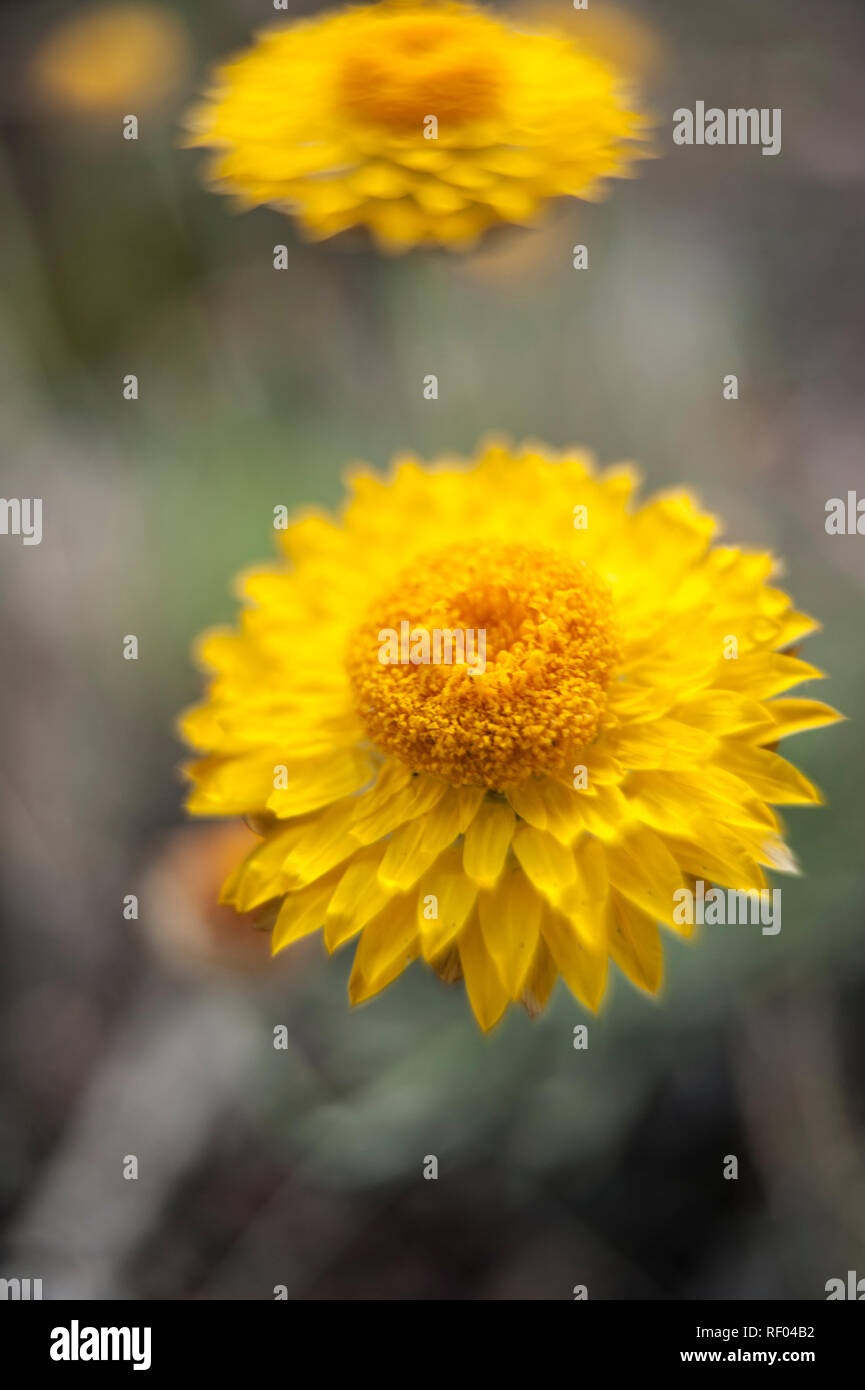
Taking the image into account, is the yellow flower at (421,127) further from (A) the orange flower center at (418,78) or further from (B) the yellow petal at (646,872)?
(B) the yellow petal at (646,872)

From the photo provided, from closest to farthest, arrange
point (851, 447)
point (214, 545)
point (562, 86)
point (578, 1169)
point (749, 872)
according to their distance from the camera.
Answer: point (749, 872)
point (562, 86)
point (578, 1169)
point (851, 447)
point (214, 545)

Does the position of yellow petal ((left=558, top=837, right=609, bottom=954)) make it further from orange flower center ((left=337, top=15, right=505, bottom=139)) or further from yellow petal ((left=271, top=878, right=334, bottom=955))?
orange flower center ((left=337, top=15, right=505, bottom=139))

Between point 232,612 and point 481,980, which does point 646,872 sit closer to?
point 481,980

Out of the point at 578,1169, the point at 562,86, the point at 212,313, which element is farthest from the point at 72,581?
the point at 578,1169

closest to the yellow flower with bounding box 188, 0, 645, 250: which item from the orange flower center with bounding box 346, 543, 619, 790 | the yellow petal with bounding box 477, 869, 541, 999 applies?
the orange flower center with bounding box 346, 543, 619, 790

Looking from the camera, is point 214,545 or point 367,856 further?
point 214,545

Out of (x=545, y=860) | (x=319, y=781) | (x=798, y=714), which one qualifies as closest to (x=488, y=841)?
(x=545, y=860)

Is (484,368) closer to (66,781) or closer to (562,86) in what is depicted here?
(562,86)

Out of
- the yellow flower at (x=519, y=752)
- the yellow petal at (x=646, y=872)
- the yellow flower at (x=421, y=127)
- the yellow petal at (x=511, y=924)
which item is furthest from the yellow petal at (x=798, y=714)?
the yellow flower at (x=421, y=127)

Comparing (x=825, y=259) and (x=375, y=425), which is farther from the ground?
(x=825, y=259)
